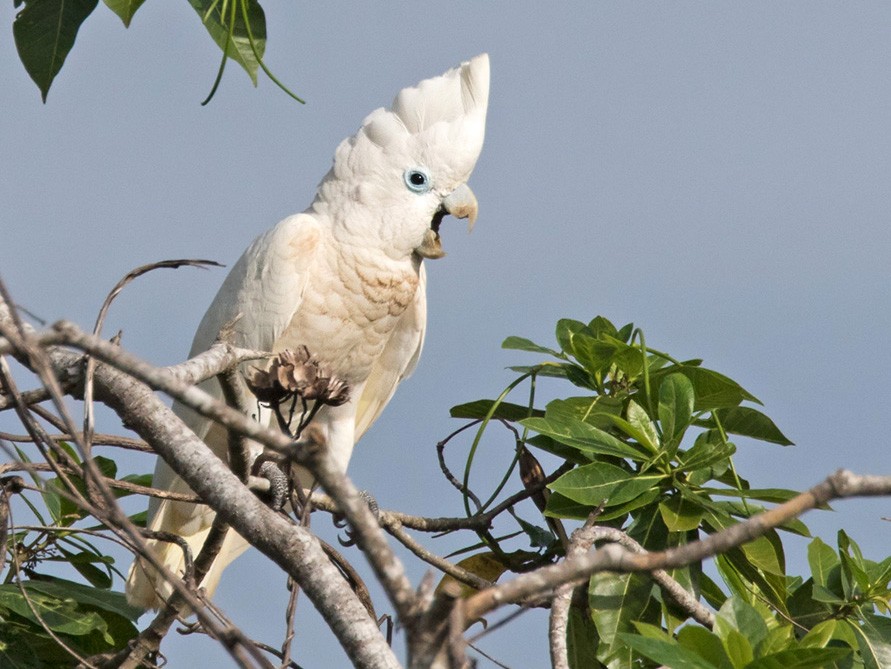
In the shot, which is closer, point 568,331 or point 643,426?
point 643,426

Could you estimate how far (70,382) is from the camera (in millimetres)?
1734

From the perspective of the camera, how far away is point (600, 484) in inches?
89.3

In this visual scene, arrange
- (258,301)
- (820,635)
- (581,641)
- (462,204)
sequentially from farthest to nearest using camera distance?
1. (462,204)
2. (258,301)
3. (581,641)
4. (820,635)

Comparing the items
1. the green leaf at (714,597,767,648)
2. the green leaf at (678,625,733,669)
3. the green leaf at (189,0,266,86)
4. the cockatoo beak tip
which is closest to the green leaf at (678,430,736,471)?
the green leaf at (714,597,767,648)

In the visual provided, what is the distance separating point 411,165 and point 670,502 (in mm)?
1558

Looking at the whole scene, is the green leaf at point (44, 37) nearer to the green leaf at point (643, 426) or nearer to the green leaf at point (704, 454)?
the green leaf at point (643, 426)

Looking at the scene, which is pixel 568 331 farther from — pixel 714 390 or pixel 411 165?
pixel 411 165

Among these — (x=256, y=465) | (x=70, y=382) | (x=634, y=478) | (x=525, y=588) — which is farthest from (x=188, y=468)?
(x=634, y=478)

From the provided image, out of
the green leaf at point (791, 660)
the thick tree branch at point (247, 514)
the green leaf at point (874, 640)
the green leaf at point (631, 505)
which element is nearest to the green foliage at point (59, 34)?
the thick tree branch at point (247, 514)

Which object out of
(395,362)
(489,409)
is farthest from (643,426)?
(395,362)

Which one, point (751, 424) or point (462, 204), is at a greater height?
point (462, 204)

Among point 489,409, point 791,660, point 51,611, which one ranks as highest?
point 489,409

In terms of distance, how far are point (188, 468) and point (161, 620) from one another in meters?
0.64

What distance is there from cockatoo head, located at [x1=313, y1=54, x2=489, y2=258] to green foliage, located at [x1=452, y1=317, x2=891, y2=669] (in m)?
0.96
